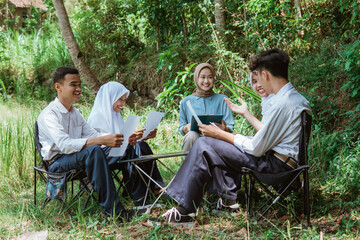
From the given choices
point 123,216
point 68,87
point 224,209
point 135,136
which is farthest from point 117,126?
point 224,209

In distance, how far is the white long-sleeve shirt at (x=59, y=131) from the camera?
348 centimetres

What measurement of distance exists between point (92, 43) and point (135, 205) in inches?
268

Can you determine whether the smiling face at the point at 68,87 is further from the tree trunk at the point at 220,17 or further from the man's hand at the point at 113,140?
the tree trunk at the point at 220,17

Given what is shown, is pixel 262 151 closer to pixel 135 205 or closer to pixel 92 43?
pixel 135 205

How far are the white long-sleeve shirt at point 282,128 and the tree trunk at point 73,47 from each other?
6040 millimetres

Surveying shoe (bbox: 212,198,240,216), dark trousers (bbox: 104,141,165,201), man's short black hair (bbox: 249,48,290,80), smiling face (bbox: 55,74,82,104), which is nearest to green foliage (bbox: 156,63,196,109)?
dark trousers (bbox: 104,141,165,201)

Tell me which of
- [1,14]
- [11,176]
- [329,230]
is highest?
[1,14]

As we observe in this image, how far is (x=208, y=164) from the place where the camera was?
10.4 ft

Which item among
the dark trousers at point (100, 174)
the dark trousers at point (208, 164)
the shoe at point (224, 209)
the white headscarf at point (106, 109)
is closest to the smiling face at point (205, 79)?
the white headscarf at point (106, 109)

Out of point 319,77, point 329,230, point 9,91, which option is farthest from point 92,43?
point 329,230

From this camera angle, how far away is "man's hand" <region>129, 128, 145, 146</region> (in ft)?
12.5

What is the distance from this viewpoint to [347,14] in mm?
6242

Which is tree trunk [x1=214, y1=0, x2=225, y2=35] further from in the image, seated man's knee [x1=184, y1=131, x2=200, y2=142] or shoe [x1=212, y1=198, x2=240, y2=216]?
shoe [x1=212, y1=198, x2=240, y2=216]

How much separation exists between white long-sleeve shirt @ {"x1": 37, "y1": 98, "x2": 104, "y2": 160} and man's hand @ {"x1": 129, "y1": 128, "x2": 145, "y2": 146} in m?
0.48
